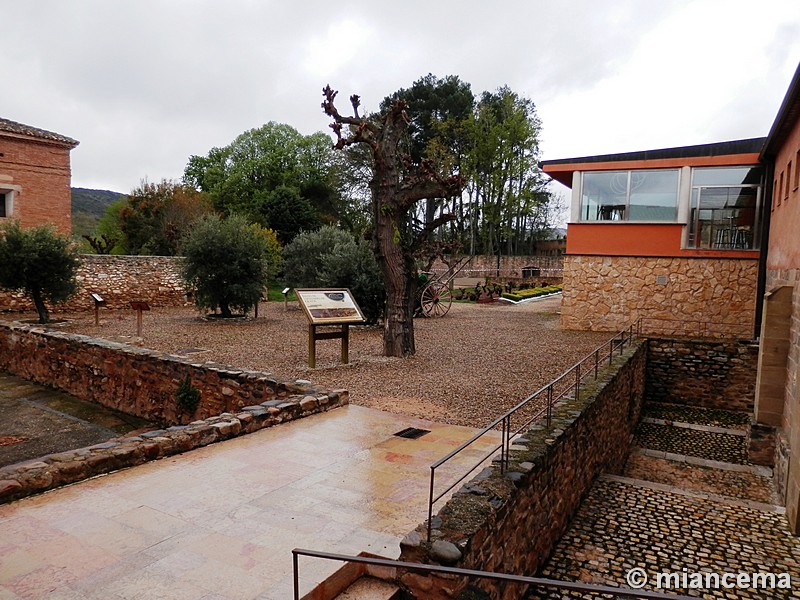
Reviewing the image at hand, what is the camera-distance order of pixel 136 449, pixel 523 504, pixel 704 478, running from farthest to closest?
pixel 704 478 < pixel 136 449 < pixel 523 504

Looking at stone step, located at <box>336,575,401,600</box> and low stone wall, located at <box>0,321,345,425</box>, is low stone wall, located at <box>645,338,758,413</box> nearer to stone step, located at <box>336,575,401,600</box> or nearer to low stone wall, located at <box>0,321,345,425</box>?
low stone wall, located at <box>0,321,345,425</box>

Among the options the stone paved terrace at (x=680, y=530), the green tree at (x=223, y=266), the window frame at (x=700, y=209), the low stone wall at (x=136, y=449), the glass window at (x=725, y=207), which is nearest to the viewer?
the low stone wall at (x=136, y=449)

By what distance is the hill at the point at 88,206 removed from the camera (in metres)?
52.7

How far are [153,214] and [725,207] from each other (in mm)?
29347

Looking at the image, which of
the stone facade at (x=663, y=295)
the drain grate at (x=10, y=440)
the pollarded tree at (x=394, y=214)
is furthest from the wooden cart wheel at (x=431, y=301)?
the drain grate at (x=10, y=440)

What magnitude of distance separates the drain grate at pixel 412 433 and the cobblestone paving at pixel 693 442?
21.8ft

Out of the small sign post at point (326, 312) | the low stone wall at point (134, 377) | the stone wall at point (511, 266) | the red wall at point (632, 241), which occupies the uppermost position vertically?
the red wall at point (632, 241)

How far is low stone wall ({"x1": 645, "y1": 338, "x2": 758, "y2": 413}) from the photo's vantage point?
12.4 meters

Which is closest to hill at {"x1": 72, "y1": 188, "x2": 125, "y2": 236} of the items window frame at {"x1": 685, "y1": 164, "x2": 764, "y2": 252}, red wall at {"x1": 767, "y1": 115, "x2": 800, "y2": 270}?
window frame at {"x1": 685, "y1": 164, "x2": 764, "y2": 252}

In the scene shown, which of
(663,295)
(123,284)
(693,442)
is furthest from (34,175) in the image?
(693,442)

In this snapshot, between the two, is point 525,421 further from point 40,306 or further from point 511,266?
point 511,266

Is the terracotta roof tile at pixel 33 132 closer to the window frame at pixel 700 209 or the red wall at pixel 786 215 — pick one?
the window frame at pixel 700 209

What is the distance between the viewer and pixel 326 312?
375 inches

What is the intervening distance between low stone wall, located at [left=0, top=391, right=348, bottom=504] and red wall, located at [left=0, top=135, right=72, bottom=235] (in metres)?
19.8
